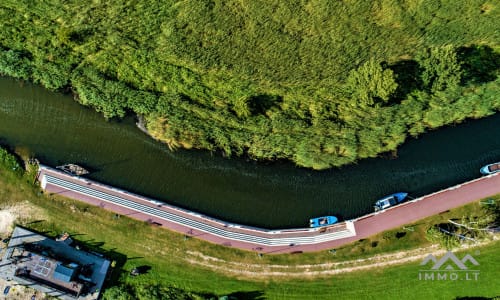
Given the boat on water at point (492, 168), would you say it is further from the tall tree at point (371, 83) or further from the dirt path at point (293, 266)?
the tall tree at point (371, 83)

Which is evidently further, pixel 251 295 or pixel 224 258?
pixel 224 258

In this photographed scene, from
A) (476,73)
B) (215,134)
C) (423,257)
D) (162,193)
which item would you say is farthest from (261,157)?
(476,73)

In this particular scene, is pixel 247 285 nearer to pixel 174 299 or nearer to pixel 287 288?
pixel 287 288

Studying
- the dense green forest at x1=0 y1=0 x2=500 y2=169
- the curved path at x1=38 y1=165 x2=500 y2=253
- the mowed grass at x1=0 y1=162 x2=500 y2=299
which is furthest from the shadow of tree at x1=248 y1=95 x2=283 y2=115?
the mowed grass at x1=0 y1=162 x2=500 y2=299

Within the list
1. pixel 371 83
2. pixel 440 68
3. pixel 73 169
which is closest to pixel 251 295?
pixel 73 169

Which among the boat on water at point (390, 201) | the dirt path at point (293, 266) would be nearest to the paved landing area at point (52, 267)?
the dirt path at point (293, 266)

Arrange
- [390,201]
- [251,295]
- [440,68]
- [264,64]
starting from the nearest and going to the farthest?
[440,68] → [251,295] → [390,201] → [264,64]

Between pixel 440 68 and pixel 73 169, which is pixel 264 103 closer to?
pixel 440 68
